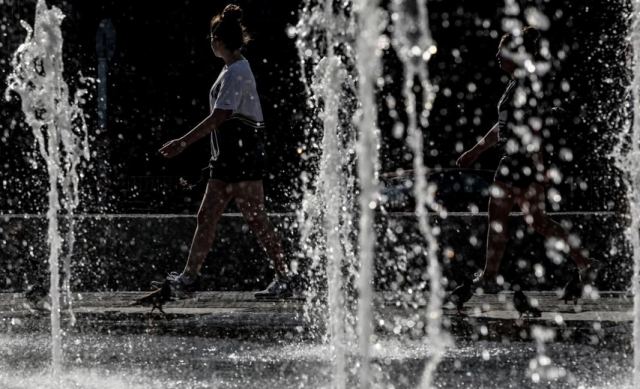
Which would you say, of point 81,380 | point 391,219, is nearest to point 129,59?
point 391,219

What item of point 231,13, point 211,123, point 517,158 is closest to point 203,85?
point 231,13

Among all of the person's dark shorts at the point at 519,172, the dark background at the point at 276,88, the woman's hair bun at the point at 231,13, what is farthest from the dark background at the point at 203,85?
the person's dark shorts at the point at 519,172

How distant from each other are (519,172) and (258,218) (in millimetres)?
1564

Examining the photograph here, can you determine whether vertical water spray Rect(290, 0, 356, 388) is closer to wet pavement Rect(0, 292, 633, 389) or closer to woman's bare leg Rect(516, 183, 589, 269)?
wet pavement Rect(0, 292, 633, 389)

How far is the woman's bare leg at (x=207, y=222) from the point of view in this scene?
22.3ft

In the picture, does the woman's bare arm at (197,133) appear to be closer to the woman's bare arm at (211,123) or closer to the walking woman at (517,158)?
the woman's bare arm at (211,123)

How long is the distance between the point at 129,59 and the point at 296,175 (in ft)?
15.6

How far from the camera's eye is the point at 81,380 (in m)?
4.48

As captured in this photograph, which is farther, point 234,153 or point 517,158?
point 234,153

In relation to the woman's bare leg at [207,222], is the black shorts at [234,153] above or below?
above

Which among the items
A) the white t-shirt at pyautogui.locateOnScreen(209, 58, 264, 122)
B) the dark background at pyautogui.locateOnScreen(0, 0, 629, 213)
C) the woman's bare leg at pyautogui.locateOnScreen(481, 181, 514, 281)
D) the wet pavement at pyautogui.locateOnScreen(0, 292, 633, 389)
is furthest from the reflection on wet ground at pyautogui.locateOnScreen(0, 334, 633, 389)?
the dark background at pyautogui.locateOnScreen(0, 0, 629, 213)

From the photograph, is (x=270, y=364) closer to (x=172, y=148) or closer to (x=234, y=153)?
(x=172, y=148)

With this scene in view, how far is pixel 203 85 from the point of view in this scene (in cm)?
2503

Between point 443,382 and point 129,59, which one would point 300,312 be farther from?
point 129,59
